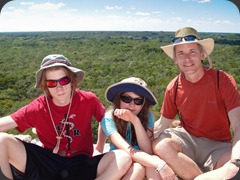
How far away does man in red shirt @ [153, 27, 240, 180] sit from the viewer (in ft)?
6.91

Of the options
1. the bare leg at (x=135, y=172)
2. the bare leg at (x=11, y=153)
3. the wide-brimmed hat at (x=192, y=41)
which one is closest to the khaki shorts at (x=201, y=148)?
the bare leg at (x=135, y=172)

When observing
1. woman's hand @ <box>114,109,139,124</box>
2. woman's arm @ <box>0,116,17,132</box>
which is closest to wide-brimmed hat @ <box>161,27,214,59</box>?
woman's hand @ <box>114,109,139,124</box>

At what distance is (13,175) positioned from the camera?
1861mm

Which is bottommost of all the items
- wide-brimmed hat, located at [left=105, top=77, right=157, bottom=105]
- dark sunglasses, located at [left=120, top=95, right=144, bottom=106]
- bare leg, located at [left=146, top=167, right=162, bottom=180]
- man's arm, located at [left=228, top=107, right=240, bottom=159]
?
bare leg, located at [left=146, top=167, right=162, bottom=180]

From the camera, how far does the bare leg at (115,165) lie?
6.30ft

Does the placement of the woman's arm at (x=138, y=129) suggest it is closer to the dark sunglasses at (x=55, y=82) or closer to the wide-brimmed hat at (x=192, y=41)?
the dark sunglasses at (x=55, y=82)

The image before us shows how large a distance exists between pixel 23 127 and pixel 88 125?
436 mm

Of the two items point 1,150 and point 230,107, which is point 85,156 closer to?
point 1,150

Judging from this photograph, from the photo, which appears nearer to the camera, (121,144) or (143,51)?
(121,144)

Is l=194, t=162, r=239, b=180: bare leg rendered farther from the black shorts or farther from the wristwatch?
the black shorts

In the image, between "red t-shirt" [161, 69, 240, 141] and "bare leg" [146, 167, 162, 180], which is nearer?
"bare leg" [146, 167, 162, 180]

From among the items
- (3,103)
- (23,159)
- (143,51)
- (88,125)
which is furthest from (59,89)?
(143,51)

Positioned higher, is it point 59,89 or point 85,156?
point 59,89

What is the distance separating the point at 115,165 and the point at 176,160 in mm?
426
